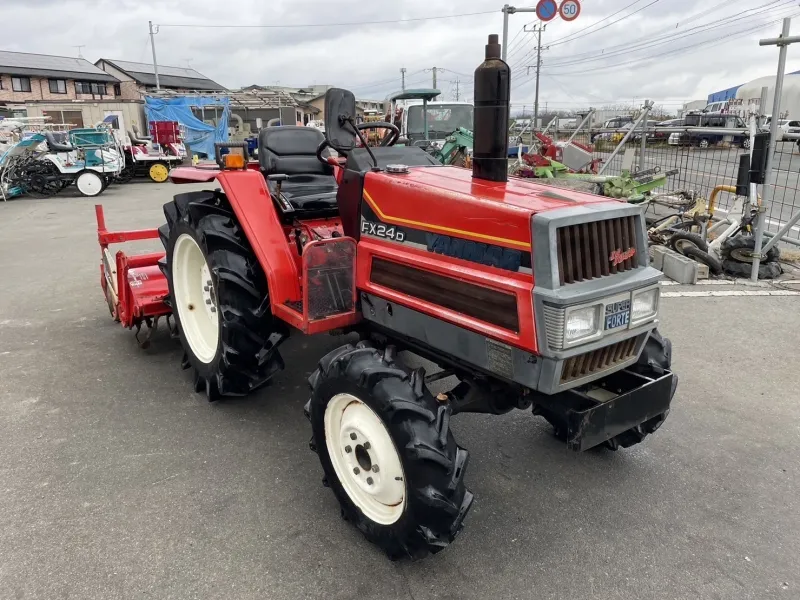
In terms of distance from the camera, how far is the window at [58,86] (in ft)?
133

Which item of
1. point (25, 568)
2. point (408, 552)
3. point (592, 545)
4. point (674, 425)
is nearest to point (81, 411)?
point (25, 568)

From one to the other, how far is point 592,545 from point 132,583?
1807 mm

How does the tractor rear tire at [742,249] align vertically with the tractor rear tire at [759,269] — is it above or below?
above

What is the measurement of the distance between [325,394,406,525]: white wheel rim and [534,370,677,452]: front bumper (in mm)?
695

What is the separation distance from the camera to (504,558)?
2365 mm

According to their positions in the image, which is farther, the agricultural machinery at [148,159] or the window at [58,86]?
the window at [58,86]

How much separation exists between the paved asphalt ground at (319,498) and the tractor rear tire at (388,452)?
171 millimetres

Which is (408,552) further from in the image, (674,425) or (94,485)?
(674,425)

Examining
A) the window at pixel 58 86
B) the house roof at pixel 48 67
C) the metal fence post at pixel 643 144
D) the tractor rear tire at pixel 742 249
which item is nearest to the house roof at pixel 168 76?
the house roof at pixel 48 67

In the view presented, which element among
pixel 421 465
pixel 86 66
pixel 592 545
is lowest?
pixel 592 545

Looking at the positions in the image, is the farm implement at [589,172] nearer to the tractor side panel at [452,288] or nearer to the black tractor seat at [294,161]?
the black tractor seat at [294,161]

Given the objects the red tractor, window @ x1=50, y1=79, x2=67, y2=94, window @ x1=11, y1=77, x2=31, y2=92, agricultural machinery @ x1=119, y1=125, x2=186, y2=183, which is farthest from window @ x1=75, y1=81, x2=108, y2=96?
the red tractor

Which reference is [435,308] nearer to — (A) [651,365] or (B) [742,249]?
(A) [651,365]

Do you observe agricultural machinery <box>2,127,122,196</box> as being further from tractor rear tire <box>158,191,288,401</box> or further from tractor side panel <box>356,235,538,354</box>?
tractor side panel <box>356,235,538,354</box>
